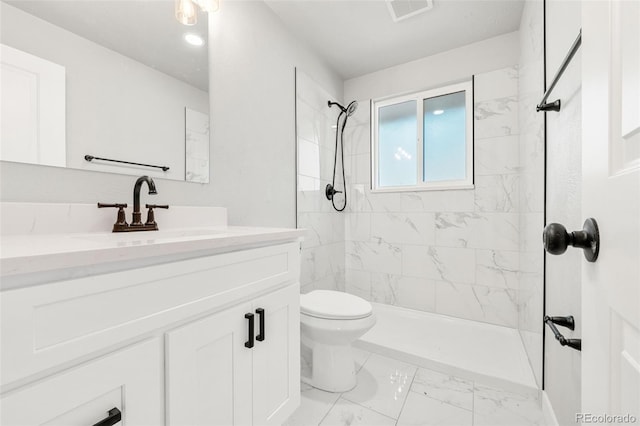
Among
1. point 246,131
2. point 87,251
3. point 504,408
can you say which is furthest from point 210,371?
point 504,408

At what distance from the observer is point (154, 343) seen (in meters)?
0.68

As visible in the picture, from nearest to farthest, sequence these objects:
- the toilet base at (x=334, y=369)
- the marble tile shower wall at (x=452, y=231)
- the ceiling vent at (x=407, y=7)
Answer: the toilet base at (x=334, y=369) < the ceiling vent at (x=407, y=7) < the marble tile shower wall at (x=452, y=231)

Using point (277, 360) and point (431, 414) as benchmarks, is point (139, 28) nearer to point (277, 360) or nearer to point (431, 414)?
point (277, 360)

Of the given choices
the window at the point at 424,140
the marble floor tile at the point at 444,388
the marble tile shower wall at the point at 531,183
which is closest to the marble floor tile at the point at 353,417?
the marble floor tile at the point at 444,388

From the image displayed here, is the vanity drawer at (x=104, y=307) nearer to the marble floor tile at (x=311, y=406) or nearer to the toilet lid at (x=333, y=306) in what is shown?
the toilet lid at (x=333, y=306)

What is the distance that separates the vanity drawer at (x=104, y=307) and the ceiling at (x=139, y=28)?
101 centimetres

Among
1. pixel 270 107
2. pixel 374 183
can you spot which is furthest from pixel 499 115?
pixel 270 107

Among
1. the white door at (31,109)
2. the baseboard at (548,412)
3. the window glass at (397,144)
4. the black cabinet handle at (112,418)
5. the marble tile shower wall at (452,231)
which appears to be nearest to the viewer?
the black cabinet handle at (112,418)

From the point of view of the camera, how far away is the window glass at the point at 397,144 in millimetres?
2691

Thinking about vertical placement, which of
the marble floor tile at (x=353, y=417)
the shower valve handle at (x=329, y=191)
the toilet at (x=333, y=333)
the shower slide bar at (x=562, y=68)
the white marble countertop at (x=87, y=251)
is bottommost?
the marble floor tile at (x=353, y=417)

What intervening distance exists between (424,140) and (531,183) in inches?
43.4

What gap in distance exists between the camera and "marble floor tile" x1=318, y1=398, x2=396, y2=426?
135 cm

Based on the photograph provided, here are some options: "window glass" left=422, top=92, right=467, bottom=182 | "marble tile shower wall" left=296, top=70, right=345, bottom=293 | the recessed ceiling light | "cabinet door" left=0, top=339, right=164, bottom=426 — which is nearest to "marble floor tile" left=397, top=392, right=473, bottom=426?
"marble tile shower wall" left=296, top=70, right=345, bottom=293

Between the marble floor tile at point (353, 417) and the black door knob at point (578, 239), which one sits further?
the marble floor tile at point (353, 417)
